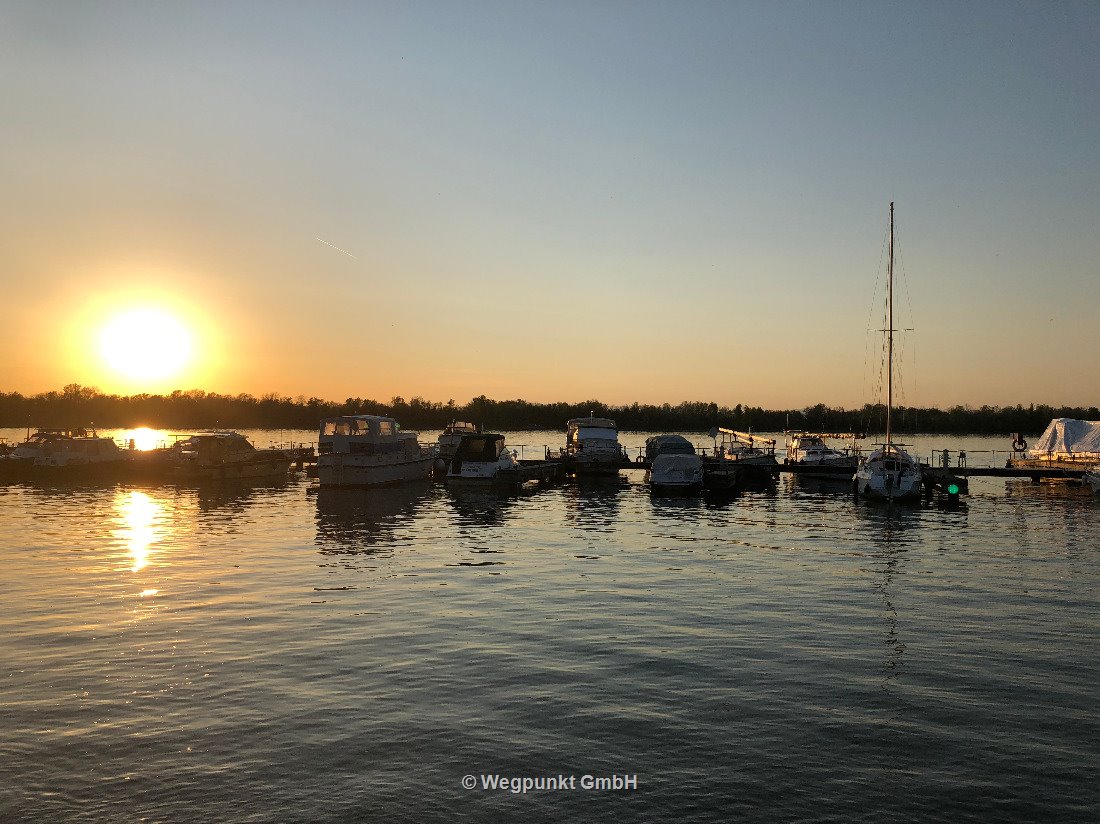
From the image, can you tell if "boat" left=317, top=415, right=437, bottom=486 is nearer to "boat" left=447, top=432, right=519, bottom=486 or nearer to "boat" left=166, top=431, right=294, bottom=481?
"boat" left=447, top=432, right=519, bottom=486

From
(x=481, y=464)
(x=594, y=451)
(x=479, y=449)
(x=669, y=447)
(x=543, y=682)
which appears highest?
(x=669, y=447)

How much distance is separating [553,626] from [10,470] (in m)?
70.5

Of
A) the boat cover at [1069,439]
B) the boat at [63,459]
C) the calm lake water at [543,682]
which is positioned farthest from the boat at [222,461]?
the boat cover at [1069,439]

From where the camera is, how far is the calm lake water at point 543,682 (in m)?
11.6

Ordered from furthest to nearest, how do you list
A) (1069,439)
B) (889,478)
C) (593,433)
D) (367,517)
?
(1069,439) < (593,433) < (889,478) < (367,517)

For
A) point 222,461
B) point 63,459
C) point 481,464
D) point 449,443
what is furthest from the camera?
point 449,443

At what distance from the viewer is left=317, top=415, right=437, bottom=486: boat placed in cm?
6462

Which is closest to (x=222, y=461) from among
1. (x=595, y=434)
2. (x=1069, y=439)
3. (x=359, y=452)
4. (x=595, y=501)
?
(x=359, y=452)

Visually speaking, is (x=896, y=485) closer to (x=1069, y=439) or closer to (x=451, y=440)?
(x=1069, y=439)

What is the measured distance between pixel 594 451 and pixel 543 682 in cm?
6483

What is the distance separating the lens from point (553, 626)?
21.7 meters

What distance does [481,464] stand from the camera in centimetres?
6900

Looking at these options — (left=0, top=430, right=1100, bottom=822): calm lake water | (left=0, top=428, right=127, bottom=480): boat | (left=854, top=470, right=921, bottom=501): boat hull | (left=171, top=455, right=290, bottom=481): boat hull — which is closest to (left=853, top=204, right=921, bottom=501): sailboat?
(left=854, top=470, right=921, bottom=501): boat hull

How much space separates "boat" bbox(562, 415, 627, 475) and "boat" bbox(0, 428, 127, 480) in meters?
40.0
